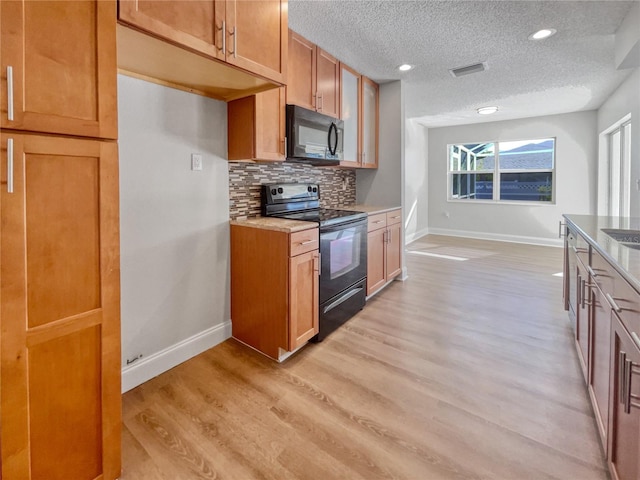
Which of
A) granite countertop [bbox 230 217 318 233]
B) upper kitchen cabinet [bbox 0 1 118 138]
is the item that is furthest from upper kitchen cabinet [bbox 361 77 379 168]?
upper kitchen cabinet [bbox 0 1 118 138]

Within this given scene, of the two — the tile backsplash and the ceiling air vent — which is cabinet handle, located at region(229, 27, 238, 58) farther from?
the ceiling air vent

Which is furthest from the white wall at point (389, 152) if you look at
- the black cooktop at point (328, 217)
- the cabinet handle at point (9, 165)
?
the cabinet handle at point (9, 165)

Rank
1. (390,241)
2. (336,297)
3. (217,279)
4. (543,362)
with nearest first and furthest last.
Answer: (543,362) → (217,279) → (336,297) → (390,241)

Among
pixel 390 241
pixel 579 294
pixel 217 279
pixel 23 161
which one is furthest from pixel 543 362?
pixel 23 161

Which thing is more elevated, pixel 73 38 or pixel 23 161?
pixel 73 38

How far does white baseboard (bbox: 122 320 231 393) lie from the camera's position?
1.94m

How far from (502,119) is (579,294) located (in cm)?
526

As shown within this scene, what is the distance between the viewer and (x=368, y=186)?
13.2 feet

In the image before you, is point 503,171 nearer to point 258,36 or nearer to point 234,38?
point 258,36

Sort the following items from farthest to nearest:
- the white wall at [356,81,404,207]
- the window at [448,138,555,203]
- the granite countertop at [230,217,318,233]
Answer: the window at [448,138,555,203] < the white wall at [356,81,404,207] < the granite countertop at [230,217,318,233]

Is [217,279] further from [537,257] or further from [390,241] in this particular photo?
[537,257]

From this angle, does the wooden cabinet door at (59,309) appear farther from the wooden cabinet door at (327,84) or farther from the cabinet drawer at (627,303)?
the wooden cabinet door at (327,84)

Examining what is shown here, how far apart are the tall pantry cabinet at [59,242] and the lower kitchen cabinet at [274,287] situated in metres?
1.03

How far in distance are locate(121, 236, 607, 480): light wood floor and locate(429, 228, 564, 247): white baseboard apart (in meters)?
3.82
